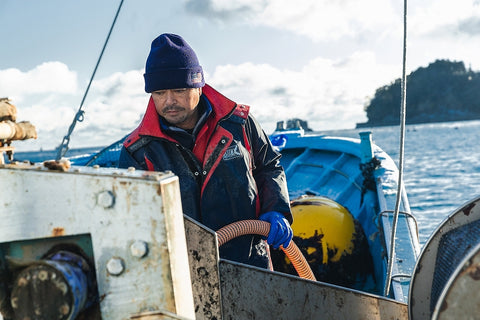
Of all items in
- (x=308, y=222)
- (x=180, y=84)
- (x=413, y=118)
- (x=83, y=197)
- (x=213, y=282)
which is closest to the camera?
(x=83, y=197)

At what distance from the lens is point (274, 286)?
56.6 inches

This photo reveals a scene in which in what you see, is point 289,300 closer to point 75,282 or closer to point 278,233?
point 75,282

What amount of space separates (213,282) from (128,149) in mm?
1465

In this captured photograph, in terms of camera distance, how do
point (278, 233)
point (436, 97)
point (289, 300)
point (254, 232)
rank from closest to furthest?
point (289, 300) < point (254, 232) < point (278, 233) < point (436, 97)

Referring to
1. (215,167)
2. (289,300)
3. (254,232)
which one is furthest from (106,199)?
(215,167)

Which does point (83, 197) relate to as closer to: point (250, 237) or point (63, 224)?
point (63, 224)

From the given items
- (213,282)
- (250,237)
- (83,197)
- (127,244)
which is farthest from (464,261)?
(250,237)

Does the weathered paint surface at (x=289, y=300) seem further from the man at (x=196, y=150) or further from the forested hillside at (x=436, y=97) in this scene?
the forested hillside at (x=436, y=97)

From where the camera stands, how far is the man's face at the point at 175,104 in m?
2.48

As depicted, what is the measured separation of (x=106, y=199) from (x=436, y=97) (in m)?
156

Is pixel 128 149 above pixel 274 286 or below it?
above

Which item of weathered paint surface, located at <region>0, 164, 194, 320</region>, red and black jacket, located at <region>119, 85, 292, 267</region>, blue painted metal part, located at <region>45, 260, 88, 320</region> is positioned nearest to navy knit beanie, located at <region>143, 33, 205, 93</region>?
red and black jacket, located at <region>119, 85, 292, 267</region>

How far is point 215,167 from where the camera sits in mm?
2480

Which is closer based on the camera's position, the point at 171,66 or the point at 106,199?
the point at 106,199
